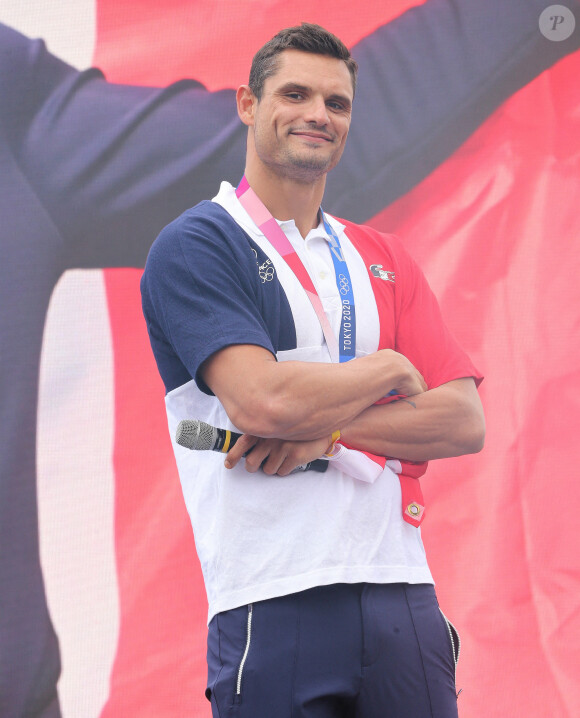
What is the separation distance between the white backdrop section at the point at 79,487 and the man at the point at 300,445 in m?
1.19

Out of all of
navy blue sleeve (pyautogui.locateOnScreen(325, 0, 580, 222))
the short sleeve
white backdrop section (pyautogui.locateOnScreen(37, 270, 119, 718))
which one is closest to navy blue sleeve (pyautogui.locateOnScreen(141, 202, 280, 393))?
the short sleeve

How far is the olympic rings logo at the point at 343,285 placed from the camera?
4.97 ft

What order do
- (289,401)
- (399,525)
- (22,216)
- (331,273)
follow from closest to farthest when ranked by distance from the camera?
1. (289,401)
2. (399,525)
3. (331,273)
4. (22,216)

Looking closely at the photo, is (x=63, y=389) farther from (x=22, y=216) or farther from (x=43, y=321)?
(x=22, y=216)

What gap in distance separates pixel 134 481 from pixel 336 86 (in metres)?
1.48

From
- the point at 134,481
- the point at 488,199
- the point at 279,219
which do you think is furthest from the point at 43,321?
the point at 488,199

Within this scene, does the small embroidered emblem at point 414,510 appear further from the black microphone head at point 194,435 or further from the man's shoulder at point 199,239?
the man's shoulder at point 199,239

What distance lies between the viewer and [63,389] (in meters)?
2.60

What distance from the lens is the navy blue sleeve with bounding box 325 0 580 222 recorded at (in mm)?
2703

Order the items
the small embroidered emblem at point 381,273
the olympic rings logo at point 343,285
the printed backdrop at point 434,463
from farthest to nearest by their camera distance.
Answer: the printed backdrop at point 434,463 → the small embroidered emblem at point 381,273 → the olympic rings logo at point 343,285

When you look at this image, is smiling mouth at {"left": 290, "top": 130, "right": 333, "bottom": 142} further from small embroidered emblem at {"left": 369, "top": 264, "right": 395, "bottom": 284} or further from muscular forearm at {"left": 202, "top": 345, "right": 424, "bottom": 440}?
muscular forearm at {"left": 202, "top": 345, "right": 424, "bottom": 440}

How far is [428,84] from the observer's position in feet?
8.95

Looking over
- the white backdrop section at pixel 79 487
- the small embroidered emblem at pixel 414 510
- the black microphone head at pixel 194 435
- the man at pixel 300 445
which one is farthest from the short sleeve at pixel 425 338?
the white backdrop section at pixel 79 487

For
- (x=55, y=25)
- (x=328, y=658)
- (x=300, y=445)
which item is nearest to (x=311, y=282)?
(x=300, y=445)
